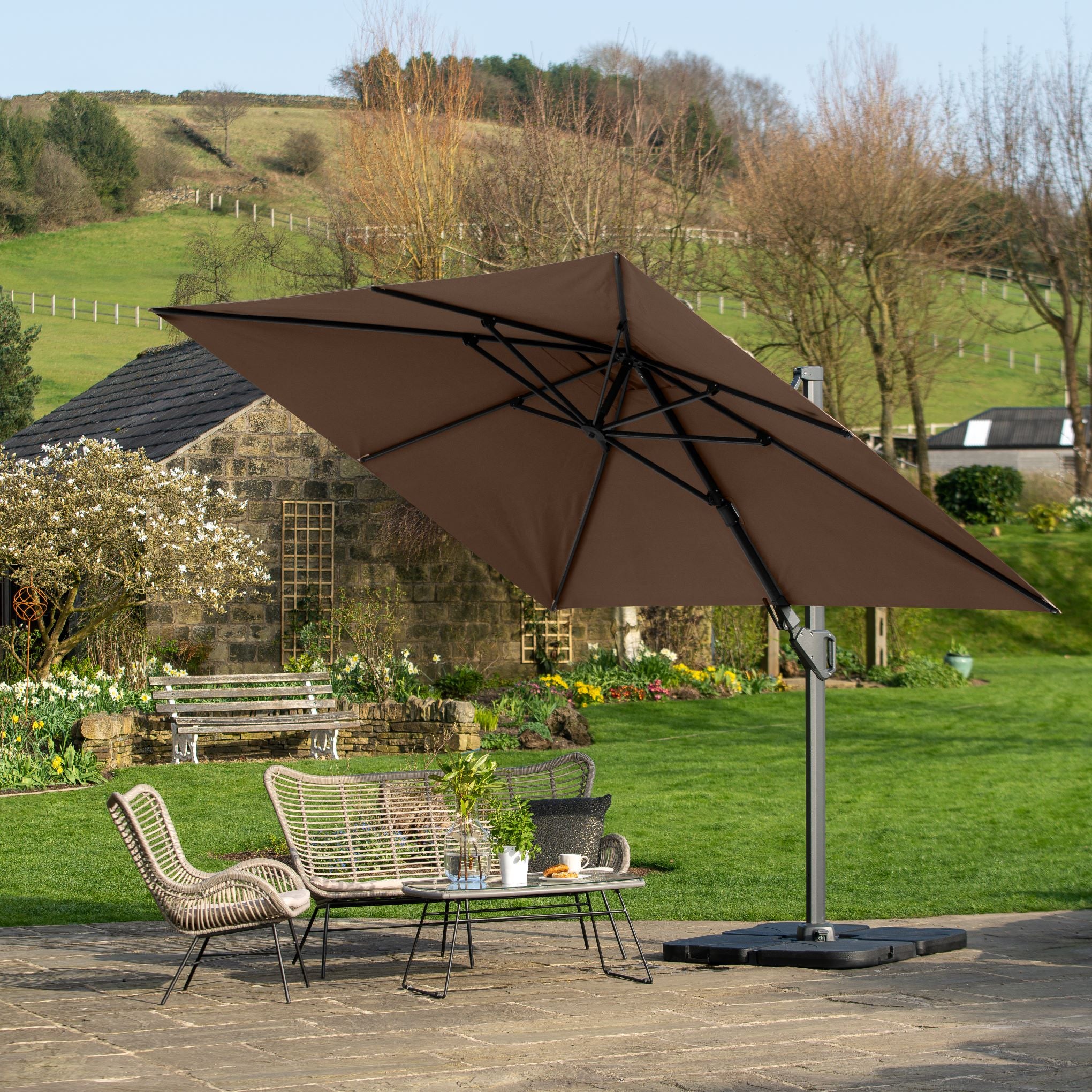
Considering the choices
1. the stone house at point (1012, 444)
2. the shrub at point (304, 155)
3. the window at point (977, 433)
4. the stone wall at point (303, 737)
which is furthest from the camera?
the shrub at point (304, 155)

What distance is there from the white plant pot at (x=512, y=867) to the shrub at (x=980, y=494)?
25.9m

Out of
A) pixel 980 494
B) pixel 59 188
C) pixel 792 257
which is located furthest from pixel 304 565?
pixel 59 188

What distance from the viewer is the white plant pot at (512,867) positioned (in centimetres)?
567

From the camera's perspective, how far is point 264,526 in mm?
17125

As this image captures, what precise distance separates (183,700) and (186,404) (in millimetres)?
5170

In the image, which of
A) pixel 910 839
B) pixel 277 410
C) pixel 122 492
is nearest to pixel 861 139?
pixel 277 410

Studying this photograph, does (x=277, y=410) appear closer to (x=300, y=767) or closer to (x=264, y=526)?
(x=264, y=526)

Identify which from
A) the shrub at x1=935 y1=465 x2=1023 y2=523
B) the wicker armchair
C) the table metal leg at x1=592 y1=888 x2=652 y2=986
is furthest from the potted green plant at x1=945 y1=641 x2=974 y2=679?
the wicker armchair

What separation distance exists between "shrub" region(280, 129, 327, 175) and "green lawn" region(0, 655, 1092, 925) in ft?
186

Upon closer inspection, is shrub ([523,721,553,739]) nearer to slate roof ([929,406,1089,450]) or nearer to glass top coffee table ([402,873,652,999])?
glass top coffee table ([402,873,652,999])

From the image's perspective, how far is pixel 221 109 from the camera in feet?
250

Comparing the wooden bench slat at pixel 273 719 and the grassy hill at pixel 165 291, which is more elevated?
the grassy hill at pixel 165 291

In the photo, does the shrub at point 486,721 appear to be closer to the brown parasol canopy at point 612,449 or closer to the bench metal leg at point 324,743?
the bench metal leg at point 324,743

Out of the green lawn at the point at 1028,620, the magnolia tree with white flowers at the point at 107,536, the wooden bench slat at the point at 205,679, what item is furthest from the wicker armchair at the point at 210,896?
the green lawn at the point at 1028,620
